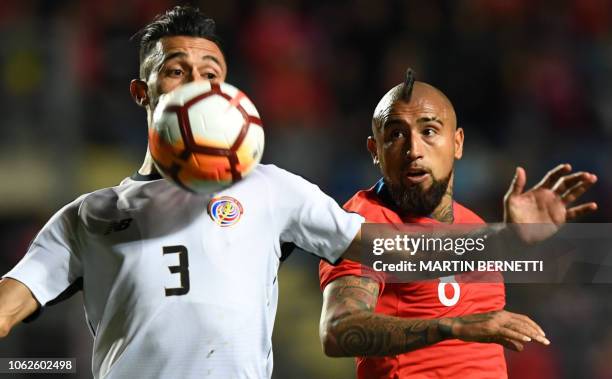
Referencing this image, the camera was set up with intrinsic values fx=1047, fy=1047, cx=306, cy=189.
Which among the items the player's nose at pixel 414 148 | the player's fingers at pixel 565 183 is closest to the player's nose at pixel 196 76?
the player's nose at pixel 414 148

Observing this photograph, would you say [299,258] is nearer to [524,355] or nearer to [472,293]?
[524,355]

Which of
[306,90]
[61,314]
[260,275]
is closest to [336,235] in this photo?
[260,275]

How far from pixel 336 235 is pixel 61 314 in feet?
8.92

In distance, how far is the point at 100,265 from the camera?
3.81m

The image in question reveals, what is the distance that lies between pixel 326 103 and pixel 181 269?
5.17m

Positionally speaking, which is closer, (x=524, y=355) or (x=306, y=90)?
(x=524, y=355)

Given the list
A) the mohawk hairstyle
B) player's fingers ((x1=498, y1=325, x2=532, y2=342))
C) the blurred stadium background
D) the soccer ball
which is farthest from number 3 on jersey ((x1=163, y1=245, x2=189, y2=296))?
the blurred stadium background

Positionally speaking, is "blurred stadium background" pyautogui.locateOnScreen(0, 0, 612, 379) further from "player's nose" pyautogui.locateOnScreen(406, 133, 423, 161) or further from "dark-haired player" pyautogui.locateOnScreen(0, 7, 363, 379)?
"player's nose" pyautogui.locateOnScreen(406, 133, 423, 161)

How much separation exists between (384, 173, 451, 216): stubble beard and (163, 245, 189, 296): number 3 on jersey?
119 centimetres

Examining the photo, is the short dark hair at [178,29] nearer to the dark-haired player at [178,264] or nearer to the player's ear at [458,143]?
the dark-haired player at [178,264]

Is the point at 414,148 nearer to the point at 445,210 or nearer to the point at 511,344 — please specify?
the point at 445,210

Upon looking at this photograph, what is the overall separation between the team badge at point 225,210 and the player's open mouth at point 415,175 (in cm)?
98

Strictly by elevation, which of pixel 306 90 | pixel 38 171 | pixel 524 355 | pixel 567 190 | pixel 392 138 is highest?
pixel 306 90

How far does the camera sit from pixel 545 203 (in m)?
4.27
